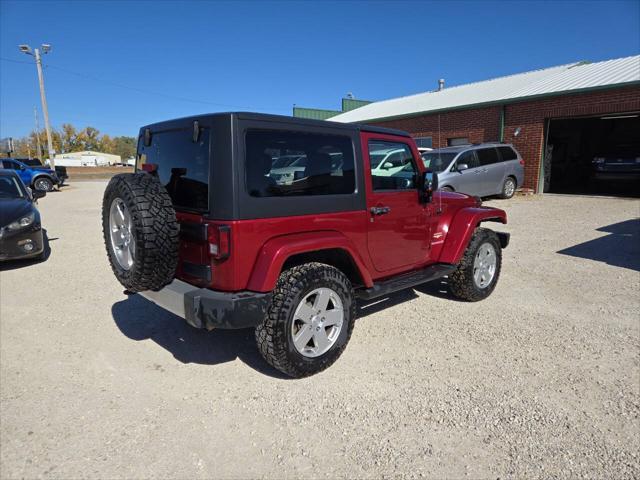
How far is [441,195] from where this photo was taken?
15.8 feet

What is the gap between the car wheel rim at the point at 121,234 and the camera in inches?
123

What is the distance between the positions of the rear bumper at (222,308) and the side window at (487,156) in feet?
37.0

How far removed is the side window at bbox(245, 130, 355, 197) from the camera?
2.95 metres

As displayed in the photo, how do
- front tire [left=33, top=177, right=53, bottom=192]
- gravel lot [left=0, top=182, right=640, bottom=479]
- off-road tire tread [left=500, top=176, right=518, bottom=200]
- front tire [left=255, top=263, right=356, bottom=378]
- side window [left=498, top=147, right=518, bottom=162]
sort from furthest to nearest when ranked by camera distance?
1. front tire [left=33, top=177, right=53, bottom=192]
2. off-road tire tread [left=500, top=176, right=518, bottom=200]
3. side window [left=498, top=147, right=518, bottom=162]
4. front tire [left=255, top=263, right=356, bottom=378]
5. gravel lot [left=0, top=182, right=640, bottom=479]

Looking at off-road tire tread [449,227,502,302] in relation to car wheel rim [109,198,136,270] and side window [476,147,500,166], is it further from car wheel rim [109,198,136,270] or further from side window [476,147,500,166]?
side window [476,147,500,166]

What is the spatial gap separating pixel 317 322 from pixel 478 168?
10.7 m

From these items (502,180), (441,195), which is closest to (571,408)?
(441,195)

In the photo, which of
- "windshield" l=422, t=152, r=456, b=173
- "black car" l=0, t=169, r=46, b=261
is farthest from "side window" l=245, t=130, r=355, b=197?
"windshield" l=422, t=152, r=456, b=173

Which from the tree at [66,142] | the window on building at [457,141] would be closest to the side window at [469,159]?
the window on building at [457,141]

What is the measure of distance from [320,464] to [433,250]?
2.77 metres

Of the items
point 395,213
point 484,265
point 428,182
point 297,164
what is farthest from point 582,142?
point 297,164

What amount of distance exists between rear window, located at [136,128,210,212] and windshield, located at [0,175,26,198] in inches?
203

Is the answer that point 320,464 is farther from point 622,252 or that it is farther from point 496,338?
point 622,252

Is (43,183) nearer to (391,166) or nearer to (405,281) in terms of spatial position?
(391,166)
